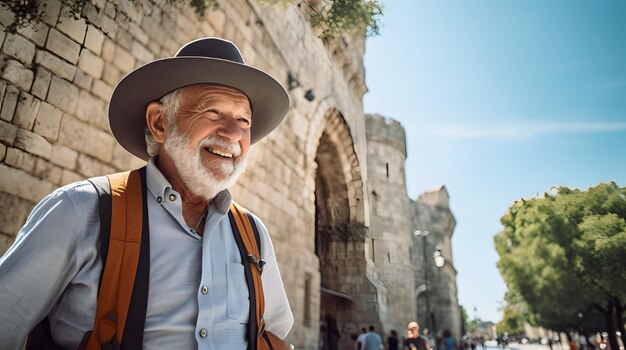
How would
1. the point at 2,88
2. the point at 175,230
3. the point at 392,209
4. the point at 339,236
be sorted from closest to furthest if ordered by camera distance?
the point at 175,230, the point at 2,88, the point at 339,236, the point at 392,209

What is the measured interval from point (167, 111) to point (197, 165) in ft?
1.03

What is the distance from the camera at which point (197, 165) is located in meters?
1.39

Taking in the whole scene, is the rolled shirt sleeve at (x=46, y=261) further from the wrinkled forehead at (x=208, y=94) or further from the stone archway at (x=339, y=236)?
the stone archway at (x=339, y=236)

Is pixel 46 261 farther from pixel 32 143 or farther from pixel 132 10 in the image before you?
pixel 132 10

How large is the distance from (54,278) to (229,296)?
1.69 ft

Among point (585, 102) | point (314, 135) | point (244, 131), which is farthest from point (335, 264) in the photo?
point (244, 131)

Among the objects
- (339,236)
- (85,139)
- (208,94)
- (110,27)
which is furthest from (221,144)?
(339,236)

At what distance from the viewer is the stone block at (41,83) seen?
2873 millimetres

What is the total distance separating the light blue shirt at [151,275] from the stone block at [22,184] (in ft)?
6.80

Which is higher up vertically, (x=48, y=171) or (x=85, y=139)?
(x=85, y=139)

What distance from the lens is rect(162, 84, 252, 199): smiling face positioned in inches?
55.3

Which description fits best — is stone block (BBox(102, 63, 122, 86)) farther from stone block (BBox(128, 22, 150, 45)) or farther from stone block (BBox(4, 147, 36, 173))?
stone block (BBox(4, 147, 36, 173))

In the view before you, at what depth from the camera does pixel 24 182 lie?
2754mm

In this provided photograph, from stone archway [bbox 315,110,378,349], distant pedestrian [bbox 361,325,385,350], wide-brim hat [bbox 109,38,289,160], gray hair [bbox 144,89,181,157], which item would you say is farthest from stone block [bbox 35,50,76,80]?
stone archway [bbox 315,110,378,349]
